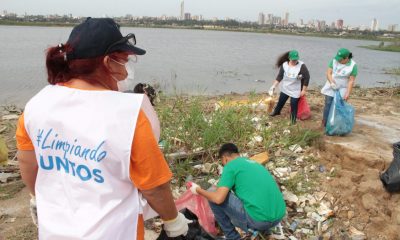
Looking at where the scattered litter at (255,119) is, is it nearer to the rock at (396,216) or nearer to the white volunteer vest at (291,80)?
the white volunteer vest at (291,80)

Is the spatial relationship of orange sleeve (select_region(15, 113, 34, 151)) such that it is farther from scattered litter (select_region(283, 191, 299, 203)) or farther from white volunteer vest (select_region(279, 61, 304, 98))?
white volunteer vest (select_region(279, 61, 304, 98))

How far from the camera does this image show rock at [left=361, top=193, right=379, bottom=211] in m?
3.39

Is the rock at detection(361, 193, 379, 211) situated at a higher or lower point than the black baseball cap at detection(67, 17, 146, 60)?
lower

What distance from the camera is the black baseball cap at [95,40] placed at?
1278 millimetres

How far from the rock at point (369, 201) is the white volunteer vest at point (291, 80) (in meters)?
2.61

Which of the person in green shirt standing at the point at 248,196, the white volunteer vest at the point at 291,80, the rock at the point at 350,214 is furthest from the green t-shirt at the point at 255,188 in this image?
the white volunteer vest at the point at 291,80

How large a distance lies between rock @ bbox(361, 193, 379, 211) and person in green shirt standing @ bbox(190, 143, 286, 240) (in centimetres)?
101

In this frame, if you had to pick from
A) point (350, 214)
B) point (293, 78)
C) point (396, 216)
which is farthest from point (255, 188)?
point (293, 78)

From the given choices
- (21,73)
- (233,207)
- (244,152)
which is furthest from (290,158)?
(21,73)

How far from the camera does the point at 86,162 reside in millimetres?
1224

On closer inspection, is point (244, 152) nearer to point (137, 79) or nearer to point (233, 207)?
point (233, 207)

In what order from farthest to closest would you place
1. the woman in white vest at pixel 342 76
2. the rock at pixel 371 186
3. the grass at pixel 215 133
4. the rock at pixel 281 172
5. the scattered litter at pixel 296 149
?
the woman in white vest at pixel 342 76, the scattered litter at pixel 296 149, the grass at pixel 215 133, the rock at pixel 281 172, the rock at pixel 371 186

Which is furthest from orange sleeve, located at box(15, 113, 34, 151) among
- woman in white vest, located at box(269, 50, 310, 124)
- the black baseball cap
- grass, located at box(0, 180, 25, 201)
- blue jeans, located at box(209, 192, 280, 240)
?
woman in white vest, located at box(269, 50, 310, 124)

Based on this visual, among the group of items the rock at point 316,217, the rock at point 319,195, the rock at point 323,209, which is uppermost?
the rock at point 319,195
